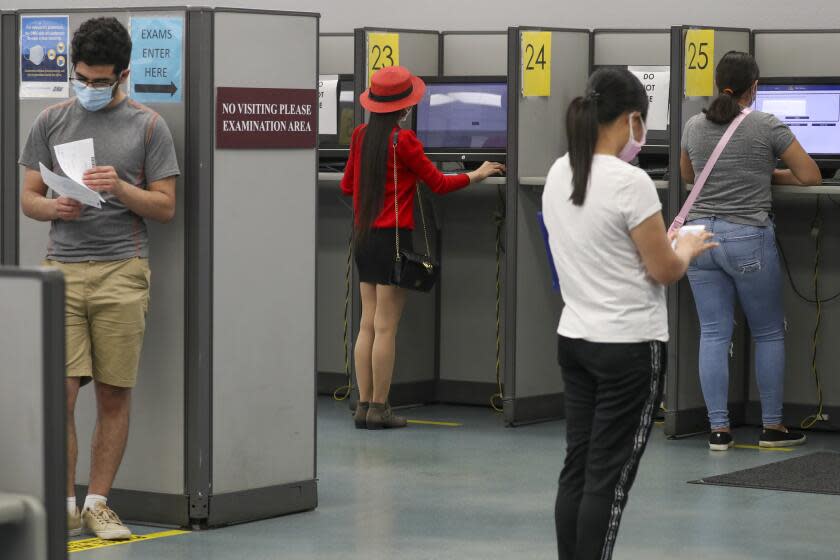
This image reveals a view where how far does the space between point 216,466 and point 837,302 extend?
300 cm

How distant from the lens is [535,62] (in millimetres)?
6293

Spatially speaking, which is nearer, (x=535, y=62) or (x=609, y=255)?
(x=609, y=255)

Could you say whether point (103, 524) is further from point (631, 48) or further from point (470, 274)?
point (631, 48)

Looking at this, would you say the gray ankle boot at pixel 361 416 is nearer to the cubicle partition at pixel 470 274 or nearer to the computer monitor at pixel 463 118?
the cubicle partition at pixel 470 274

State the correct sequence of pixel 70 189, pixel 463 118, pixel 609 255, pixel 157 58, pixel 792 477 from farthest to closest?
1. pixel 463 118
2. pixel 792 477
3. pixel 157 58
4. pixel 70 189
5. pixel 609 255

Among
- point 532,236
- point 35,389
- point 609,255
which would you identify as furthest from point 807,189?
point 35,389

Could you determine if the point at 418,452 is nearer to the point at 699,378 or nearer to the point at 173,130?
the point at 699,378

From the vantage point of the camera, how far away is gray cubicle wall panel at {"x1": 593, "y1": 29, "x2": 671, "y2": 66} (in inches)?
260

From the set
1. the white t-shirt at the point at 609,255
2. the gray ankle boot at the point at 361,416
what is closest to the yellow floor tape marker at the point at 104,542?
the white t-shirt at the point at 609,255

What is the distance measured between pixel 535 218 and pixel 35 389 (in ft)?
15.2

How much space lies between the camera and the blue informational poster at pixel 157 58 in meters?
4.32

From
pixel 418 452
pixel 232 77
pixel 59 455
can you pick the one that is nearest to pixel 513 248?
pixel 418 452

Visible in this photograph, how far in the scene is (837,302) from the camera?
6273 millimetres

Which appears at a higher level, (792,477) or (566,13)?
(566,13)
